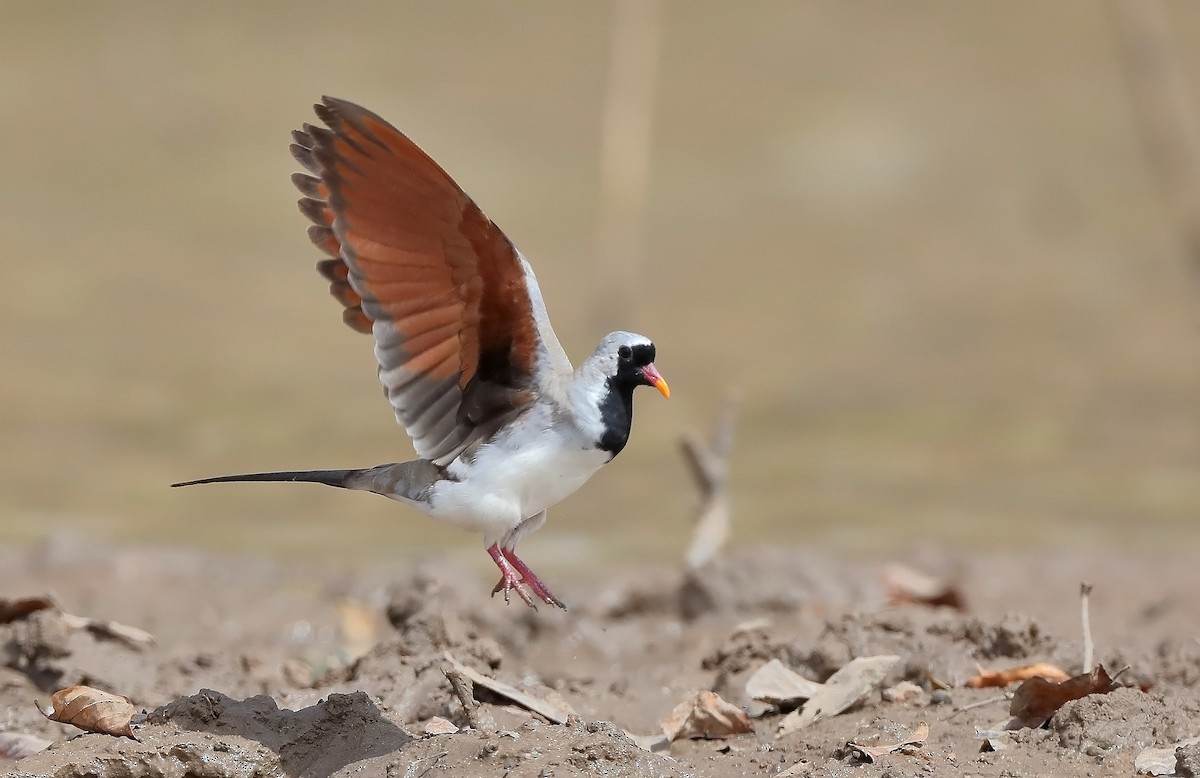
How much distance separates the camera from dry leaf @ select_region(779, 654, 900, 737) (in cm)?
482

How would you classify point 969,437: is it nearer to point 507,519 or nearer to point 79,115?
point 507,519

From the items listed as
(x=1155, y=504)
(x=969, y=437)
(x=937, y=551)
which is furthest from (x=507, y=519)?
(x=969, y=437)

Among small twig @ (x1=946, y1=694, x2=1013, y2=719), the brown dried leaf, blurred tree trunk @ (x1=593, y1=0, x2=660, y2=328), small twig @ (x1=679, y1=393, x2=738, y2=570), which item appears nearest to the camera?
small twig @ (x1=946, y1=694, x2=1013, y2=719)

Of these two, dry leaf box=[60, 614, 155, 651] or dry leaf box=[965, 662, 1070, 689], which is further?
dry leaf box=[60, 614, 155, 651]

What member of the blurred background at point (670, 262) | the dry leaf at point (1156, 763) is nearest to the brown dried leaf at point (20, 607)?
the blurred background at point (670, 262)

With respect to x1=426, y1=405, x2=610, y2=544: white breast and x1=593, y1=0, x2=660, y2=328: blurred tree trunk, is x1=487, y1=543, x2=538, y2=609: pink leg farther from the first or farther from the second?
x1=593, y1=0, x2=660, y2=328: blurred tree trunk

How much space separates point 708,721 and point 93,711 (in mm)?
1764

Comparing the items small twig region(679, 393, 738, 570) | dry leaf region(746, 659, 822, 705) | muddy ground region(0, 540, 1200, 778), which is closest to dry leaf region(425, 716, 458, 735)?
muddy ground region(0, 540, 1200, 778)

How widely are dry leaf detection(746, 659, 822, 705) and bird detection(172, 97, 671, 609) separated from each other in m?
0.85

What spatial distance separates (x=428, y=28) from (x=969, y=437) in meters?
6.86

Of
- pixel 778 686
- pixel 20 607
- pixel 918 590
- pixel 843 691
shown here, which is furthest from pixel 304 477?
pixel 918 590

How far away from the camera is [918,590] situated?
7000 millimetres

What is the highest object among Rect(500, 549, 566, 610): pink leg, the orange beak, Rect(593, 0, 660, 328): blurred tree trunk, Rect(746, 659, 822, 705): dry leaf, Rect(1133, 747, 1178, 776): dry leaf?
Rect(593, 0, 660, 328): blurred tree trunk

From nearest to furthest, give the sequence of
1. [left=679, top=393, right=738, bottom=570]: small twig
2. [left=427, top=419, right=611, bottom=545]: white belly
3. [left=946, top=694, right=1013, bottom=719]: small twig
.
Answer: [left=427, top=419, right=611, bottom=545]: white belly, [left=946, top=694, right=1013, bottom=719]: small twig, [left=679, top=393, right=738, bottom=570]: small twig
